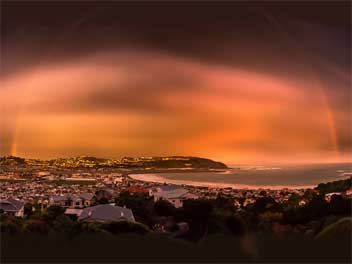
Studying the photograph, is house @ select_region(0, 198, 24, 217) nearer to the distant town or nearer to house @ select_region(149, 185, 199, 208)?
the distant town

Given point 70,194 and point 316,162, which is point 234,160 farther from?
point 70,194

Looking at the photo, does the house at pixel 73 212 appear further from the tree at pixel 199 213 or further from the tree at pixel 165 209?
the tree at pixel 199 213

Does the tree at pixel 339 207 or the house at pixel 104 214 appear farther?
the tree at pixel 339 207

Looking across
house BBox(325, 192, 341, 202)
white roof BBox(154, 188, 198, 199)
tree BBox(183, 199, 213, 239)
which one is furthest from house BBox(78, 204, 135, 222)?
house BBox(325, 192, 341, 202)

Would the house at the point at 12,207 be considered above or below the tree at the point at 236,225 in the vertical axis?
above

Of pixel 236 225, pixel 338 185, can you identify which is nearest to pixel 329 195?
pixel 338 185

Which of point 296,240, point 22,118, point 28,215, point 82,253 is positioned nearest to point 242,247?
point 296,240

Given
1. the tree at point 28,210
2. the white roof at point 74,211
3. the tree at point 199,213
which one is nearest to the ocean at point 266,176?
the tree at point 199,213
